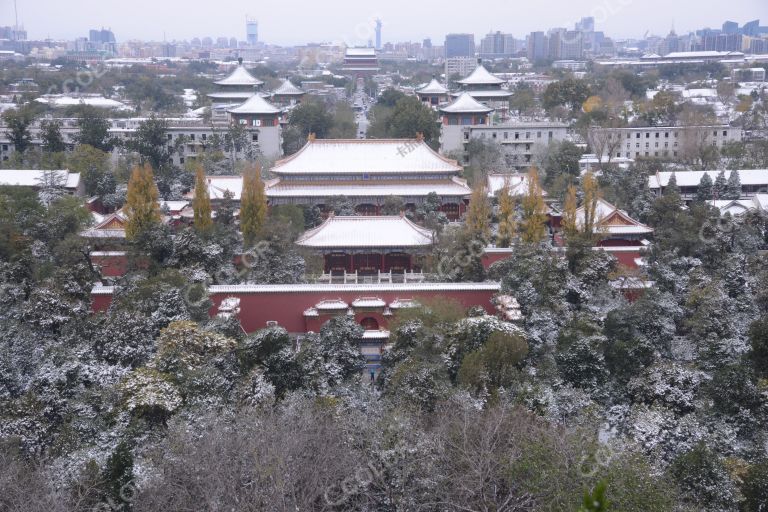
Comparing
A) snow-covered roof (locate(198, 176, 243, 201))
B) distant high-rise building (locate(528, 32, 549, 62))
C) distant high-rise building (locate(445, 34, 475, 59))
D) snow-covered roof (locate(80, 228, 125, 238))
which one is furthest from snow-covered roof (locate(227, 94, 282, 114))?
distant high-rise building (locate(445, 34, 475, 59))

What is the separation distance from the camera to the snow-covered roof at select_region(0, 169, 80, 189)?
26375 millimetres

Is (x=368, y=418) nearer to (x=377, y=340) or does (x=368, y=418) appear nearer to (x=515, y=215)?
(x=377, y=340)

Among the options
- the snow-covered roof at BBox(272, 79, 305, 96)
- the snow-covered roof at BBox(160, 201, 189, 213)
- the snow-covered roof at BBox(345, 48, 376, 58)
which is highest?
the snow-covered roof at BBox(345, 48, 376, 58)

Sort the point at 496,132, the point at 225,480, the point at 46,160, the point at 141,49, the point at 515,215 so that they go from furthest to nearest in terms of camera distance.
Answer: the point at 141,49
the point at 496,132
the point at 46,160
the point at 515,215
the point at 225,480

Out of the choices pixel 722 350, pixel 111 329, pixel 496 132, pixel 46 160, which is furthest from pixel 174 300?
pixel 496 132

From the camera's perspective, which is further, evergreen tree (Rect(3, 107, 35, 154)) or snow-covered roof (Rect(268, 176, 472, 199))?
evergreen tree (Rect(3, 107, 35, 154))

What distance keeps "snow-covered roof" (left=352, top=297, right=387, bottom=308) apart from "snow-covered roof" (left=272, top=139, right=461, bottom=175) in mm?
8658

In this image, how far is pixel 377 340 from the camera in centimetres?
→ 1579

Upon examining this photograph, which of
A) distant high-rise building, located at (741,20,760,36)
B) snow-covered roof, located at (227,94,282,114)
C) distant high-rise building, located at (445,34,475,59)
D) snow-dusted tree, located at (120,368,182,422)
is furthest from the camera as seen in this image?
distant high-rise building, located at (445,34,475,59)

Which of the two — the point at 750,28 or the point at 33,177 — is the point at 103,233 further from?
the point at 750,28

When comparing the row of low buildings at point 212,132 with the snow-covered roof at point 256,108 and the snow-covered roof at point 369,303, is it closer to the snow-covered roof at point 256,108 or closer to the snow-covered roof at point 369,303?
the snow-covered roof at point 256,108

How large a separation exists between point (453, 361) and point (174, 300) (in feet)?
15.2

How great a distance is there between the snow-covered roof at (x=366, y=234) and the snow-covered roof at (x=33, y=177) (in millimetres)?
10198

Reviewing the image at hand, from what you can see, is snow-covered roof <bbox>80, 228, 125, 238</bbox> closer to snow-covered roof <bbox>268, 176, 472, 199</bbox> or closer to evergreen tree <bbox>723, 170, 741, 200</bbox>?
snow-covered roof <bbox>268, 176, 472, 199</bbox>
